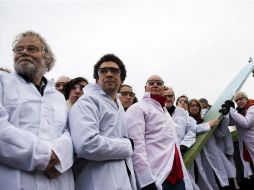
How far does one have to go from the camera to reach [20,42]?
8.04ft

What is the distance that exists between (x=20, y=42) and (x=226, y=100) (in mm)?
3739

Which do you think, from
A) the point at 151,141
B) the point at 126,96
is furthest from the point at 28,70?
the point at 126,96

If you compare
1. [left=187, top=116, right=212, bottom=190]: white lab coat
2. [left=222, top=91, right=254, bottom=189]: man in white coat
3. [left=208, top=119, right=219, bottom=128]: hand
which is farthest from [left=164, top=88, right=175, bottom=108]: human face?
[left=222, top=91, right=254, bottom=189]: man in white coat

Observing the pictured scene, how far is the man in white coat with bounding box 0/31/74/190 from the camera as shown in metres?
1.89

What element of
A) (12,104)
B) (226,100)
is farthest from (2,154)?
(226,100)

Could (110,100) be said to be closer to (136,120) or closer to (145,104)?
(136,120)

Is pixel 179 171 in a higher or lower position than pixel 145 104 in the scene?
lower

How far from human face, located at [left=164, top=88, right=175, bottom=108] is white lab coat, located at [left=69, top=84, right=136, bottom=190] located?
90.0 inches

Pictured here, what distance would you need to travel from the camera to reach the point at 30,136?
6.45 ft

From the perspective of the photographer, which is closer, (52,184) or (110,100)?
(52,184)

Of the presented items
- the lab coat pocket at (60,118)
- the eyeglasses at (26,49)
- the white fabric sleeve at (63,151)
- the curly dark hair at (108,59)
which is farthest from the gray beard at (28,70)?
the curly dark hair at (108,59)

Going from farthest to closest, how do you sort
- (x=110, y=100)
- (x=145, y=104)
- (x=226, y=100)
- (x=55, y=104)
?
(x=226, y=100) < (x=145, y=104) < (x=110, y=100) < (x=55, y=104)

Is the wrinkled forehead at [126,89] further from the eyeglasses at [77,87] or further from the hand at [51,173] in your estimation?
the hand at [51,173]

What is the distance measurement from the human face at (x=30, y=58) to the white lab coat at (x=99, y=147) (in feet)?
1.46
